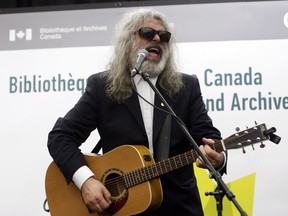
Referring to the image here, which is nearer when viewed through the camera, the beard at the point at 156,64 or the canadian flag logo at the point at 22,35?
the beard at the point at 156,64

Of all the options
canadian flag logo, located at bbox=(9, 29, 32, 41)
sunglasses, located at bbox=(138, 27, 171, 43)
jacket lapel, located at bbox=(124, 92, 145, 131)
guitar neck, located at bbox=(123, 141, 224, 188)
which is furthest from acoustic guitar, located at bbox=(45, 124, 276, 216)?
canadian flag logo, located at bbox=(9, 29, 32, 41)

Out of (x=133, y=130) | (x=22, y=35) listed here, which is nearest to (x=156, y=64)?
(x=133, y=130)

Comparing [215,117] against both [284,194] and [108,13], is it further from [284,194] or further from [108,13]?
[108,13]

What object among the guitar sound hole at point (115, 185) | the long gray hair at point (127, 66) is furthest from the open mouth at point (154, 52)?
the guitar sound hole at point (115, 185)

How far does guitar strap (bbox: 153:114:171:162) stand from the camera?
95.0 inches

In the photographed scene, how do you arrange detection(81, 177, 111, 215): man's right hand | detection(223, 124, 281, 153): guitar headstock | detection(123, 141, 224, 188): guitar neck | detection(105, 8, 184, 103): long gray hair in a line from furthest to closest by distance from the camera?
1. detection(105, 8, 184, 103): long gray hair
2. detection(81, 177, 111, 215): man's right hand
3. detection(123, 141, 224, 188): guitar neck
4. detection(223, 124, 281, 153): guitar headstock

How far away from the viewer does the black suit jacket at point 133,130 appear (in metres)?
2.42

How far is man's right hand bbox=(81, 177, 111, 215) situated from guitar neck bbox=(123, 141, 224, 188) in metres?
0.12

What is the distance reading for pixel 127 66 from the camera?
2738mm

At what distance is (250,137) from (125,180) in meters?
0.68

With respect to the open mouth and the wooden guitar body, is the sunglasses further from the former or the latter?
the wooden guitar body

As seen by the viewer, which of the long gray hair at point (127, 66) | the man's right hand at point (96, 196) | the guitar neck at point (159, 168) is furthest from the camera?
the long gray hair at point (127, 66)

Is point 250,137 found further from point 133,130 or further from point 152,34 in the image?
point 152,34

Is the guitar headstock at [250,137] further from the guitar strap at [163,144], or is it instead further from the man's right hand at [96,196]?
Answer: the man's right hand at [96,196]
